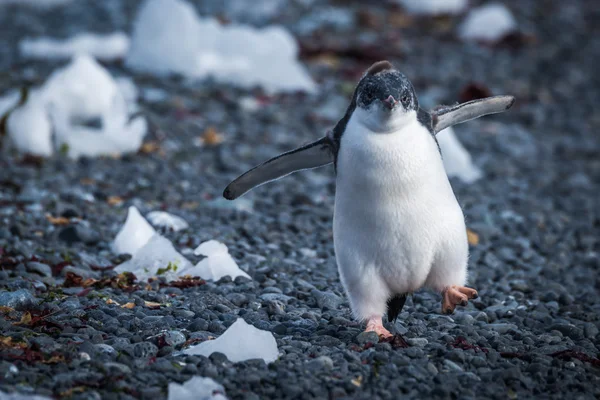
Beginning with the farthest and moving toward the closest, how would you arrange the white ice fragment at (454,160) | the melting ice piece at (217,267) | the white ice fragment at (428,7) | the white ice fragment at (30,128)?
1. the white ice fragment at (428,7)
2. the white ice fragment at (454,160)
3. the white ice fragment at (30,128)
4. the melting ice piece at (217,267)

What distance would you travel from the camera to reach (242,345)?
10.6 feet

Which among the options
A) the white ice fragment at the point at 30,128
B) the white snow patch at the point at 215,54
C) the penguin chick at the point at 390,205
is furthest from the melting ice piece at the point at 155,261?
the white snow patch at the point at 215,54

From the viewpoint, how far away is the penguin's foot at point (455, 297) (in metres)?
3.57

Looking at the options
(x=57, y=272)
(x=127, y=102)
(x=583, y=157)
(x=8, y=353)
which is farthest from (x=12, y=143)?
(x=583, y=157)

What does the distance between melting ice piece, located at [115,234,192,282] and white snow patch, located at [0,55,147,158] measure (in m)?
2.19

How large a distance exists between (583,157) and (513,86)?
5.34 feet

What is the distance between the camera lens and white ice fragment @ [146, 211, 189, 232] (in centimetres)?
511

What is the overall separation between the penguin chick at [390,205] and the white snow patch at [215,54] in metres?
4.57

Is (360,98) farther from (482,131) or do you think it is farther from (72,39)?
(72,39)

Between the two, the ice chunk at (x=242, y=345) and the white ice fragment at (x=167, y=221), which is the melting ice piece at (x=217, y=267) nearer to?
the white ice fragment at (x=167, y=221)

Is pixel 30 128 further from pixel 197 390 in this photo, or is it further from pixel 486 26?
pixel 486 26

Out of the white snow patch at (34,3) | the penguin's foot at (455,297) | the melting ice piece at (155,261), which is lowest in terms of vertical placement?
the melting ice piece at (155,261)

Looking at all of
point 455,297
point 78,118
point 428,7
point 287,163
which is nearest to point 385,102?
point 287,163

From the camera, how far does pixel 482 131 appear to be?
8000mm
